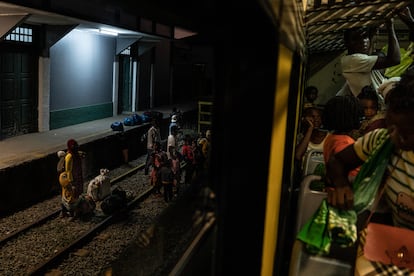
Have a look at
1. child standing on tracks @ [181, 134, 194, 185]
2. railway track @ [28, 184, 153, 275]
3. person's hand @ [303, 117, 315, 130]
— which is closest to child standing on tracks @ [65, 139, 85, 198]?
railway track @ [28, 184, 153, 275]

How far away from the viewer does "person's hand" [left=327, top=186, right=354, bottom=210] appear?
6.61ft

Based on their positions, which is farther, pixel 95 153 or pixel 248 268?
pixel 95 153

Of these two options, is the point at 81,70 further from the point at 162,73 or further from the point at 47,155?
the point at 162,73

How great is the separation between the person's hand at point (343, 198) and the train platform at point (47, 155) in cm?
719

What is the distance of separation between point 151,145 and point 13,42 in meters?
4.36

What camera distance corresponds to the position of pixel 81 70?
14.0 m

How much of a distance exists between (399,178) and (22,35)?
11182 millimetres

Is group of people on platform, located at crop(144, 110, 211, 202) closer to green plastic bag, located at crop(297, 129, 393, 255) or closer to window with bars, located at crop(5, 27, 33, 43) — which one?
window with bars, located at crop(5, 27, 33, 43)

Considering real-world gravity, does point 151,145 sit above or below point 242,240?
below

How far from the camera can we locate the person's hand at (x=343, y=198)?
202cm

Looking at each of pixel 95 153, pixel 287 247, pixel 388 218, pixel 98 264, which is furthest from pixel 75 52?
pixel 388 218

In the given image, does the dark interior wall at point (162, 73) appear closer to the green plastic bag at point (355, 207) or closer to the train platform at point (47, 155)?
the train platform at point (47, 155)

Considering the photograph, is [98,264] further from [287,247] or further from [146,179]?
[146,179]

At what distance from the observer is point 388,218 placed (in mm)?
2322
